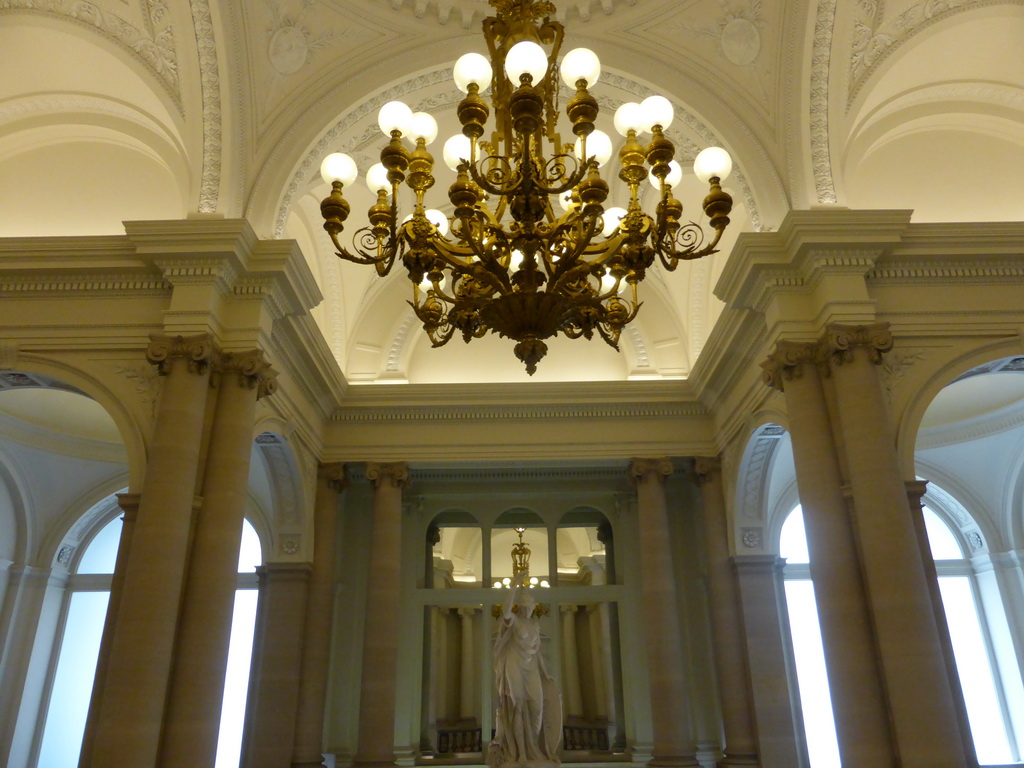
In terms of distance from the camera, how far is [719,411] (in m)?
11.1

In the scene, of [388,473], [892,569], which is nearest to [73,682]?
[388,473]

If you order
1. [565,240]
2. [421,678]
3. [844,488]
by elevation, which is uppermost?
[565,240]

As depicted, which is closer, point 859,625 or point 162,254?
point 859,625

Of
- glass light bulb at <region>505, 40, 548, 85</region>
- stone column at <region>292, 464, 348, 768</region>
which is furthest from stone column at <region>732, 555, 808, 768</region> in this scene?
glass light bulb at <region>505, 40, 548, 85</region>

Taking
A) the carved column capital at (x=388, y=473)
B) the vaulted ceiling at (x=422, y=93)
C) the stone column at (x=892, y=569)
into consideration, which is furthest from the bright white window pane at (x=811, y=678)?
the vaulted ceiling at (x=422, y=93)

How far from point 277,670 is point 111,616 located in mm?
3375

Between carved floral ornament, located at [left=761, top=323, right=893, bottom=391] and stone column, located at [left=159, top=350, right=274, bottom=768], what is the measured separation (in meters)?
4.71

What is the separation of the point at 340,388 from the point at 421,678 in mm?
4268

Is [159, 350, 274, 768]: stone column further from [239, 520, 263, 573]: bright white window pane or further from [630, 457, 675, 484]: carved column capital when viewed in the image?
[239, 520, 263, 573]: bright white window pane

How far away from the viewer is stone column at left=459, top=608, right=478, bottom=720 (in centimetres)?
1208

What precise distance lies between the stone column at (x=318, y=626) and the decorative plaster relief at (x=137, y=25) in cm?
525

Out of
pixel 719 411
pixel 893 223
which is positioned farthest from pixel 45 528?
pixel 893 223

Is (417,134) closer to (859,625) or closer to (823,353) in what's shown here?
(823,353)

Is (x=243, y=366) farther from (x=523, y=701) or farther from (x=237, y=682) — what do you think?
(x=237, y=682)
